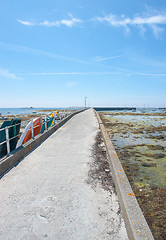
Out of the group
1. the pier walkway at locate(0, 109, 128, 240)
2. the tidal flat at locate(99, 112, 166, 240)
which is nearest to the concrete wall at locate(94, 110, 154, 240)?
the pier walkway at locate(0, 109, 128, 240)

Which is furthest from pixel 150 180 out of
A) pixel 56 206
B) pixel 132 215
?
pixel 56 206

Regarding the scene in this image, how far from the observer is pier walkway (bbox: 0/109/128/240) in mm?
2418

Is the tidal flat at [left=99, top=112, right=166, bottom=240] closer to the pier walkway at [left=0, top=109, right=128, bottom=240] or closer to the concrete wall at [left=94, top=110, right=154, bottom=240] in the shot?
the concrete wall at [left=94, top=110, right=154, bottom=240]

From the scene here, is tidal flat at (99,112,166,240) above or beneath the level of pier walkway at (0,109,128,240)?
beneath

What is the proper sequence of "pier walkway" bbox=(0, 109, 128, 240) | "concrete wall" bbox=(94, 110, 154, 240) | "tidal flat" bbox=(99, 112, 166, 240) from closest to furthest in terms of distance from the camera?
"concrete wall" bbox=(94, 110, 154, 240) < "pier walkway" bbox=(0, 109, 128, 240) < "tidal flat" bbox=(99, 112, 166, 240)

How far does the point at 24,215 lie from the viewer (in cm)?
274

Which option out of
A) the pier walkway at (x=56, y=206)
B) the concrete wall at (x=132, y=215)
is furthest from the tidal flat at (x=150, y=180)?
the pier walkway at (x=56, y=206)

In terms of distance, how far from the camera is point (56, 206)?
298cm

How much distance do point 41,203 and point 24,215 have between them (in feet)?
1.24

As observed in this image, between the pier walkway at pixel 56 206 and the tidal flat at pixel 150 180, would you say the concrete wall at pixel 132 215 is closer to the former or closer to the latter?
the pier walkway at pixel 56 206

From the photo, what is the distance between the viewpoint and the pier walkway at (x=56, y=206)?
7.93 feet

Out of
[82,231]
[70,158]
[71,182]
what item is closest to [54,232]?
[82,231]

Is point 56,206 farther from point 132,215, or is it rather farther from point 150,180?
point 150,180

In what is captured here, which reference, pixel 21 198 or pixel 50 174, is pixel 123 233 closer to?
pixel 21 198
